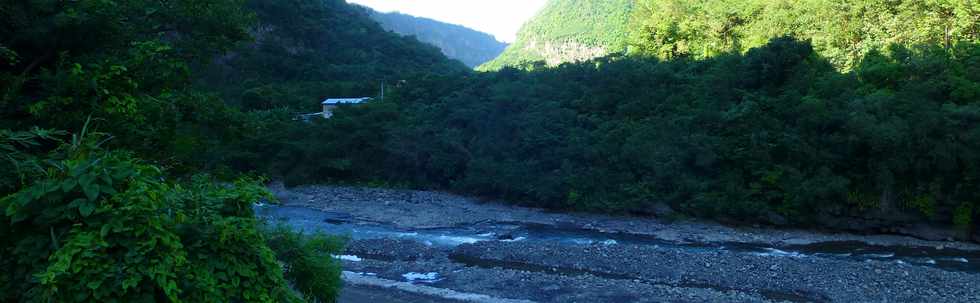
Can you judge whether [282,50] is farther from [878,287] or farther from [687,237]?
[878,287]

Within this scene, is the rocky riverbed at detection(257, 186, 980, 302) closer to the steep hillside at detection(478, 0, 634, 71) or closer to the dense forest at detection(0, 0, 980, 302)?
the dense forest at detection(0, 0, 980, 302)

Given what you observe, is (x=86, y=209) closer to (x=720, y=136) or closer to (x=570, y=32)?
(x=720, y=136)

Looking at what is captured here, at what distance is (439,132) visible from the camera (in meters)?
27.1

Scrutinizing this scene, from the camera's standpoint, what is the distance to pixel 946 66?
17.4 m

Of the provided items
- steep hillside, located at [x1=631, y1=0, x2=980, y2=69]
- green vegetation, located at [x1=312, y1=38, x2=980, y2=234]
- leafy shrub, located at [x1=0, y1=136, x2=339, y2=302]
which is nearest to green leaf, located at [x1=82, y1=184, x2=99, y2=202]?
leafy shrub, located at [x1=0, y1=136, x2=339, y2=302]

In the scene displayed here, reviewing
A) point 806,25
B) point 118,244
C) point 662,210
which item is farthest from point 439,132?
point 118,244

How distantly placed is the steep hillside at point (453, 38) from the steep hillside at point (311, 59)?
32940mm

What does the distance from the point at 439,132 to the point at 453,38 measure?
82.9 metres

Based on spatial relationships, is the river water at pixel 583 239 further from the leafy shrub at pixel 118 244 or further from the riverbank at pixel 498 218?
the leafy shrub at pixel 118 244

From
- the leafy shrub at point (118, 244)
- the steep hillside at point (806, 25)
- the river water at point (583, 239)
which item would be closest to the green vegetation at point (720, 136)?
the steep hillside at point (806, 25)

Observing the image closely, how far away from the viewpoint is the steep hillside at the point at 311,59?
1473 inches

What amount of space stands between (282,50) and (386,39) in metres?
10.2

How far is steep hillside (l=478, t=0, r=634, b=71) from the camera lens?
5541 centimetres

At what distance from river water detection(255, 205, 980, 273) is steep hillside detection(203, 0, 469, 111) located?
60.4 feet
